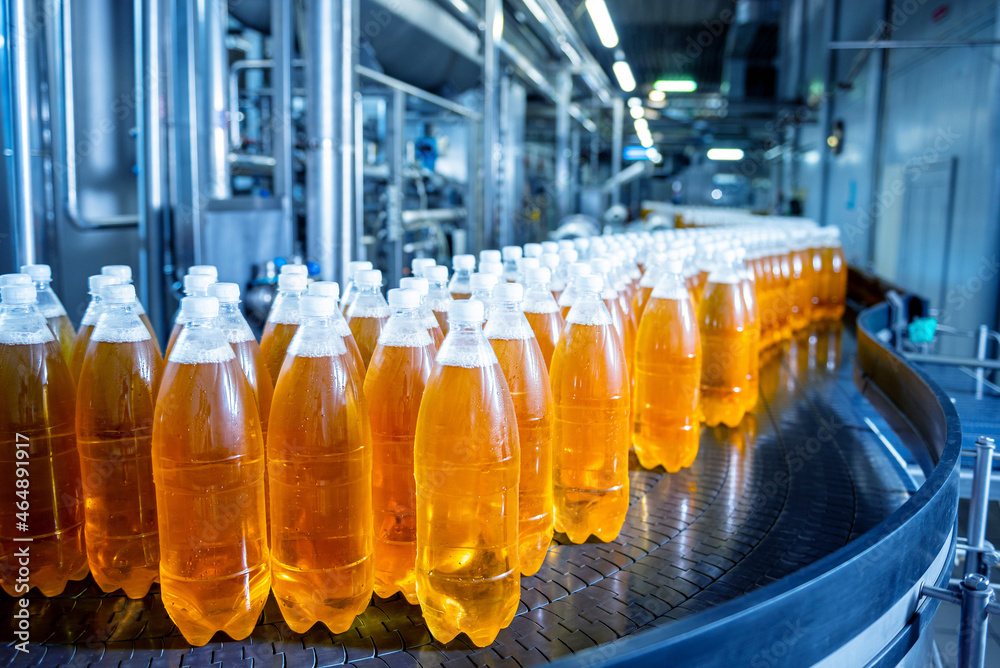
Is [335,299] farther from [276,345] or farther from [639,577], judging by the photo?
[639,577]

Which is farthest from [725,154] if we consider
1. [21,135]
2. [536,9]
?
[21,135]

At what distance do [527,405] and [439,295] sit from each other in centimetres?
28

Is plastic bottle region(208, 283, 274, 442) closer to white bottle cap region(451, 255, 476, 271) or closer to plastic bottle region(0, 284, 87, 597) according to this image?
plastic bottle region(0, 284, 87, 597)

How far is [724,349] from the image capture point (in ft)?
5.82

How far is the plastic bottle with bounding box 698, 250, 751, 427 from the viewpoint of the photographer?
1.75 meters

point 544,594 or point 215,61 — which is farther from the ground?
point 215,61

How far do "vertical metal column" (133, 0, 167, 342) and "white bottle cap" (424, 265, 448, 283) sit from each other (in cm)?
213

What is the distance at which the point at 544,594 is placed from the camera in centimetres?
96

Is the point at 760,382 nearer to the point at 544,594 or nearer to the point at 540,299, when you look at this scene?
the point at 540,299

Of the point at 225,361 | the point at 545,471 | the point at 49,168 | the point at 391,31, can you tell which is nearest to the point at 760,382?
the point at 545,471

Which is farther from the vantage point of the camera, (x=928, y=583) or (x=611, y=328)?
(x=611, y=328)

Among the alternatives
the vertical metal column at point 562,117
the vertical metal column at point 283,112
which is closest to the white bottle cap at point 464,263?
the vertical metal column at point 283,112

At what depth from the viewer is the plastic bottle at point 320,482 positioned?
86 centimetres

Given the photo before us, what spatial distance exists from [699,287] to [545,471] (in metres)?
1.17
